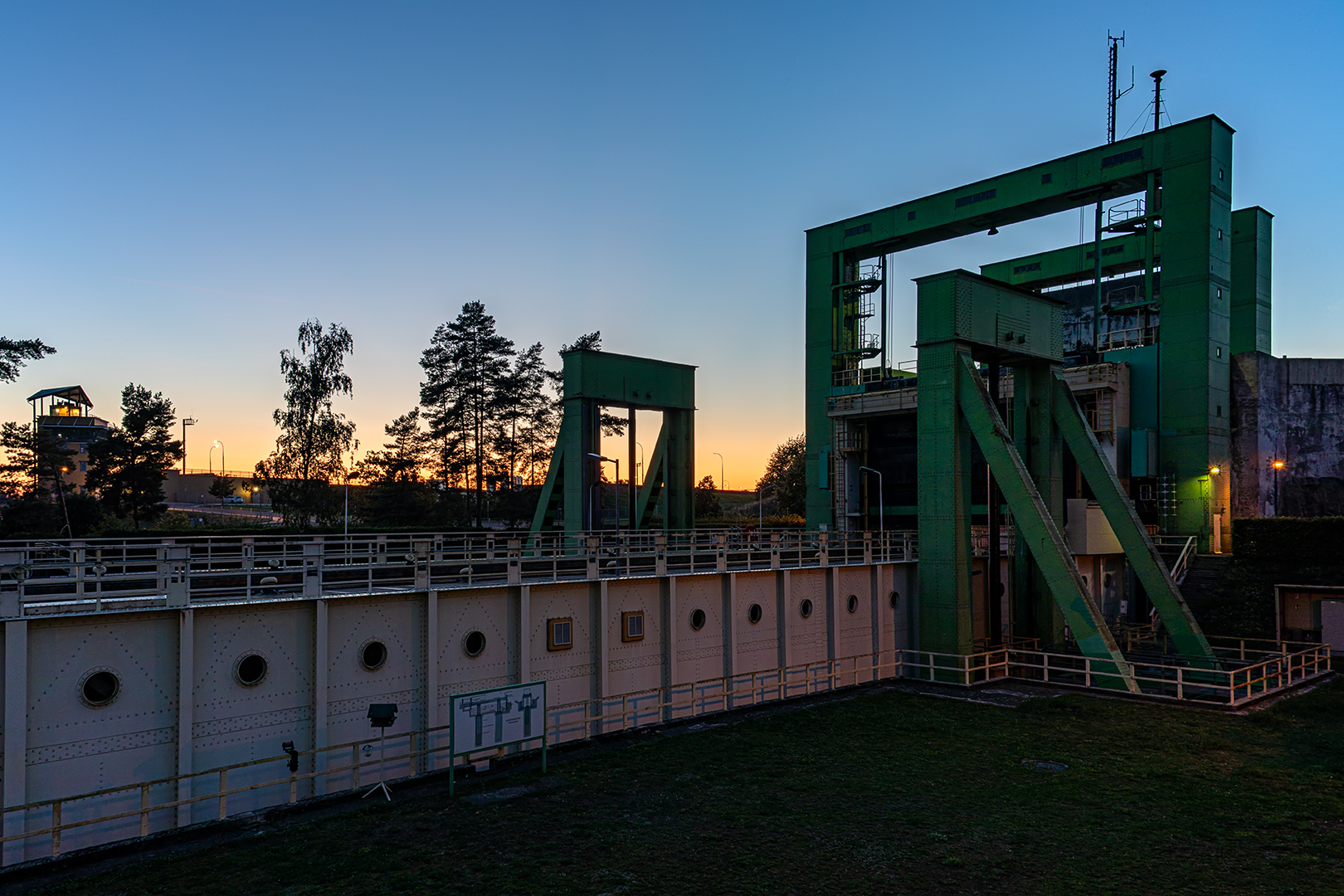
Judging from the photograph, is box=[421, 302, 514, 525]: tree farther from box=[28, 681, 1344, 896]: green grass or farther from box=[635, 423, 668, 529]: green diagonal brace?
box=[28, 681, 1344, 896]: green grass

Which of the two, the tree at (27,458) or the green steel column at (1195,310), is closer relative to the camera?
the green steel column at (1195,310)

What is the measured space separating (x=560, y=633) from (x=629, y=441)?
1297cm

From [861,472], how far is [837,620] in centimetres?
1996

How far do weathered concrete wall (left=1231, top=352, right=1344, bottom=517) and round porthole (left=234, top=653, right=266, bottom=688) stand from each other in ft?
138

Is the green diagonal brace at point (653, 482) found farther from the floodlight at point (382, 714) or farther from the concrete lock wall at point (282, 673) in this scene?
the floodlight at point (382, 714)

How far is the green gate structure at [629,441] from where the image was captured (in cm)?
3312

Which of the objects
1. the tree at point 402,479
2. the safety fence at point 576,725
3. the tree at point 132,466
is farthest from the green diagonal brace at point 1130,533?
the tree at point 132,466

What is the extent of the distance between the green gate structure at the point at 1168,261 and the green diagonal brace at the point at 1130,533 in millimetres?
9540

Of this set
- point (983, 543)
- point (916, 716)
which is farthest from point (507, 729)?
point (983, 543)

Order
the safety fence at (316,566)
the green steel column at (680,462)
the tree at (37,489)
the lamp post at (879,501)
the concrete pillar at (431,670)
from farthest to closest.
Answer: the tree at (37,489) < the lamp post at (879,501) < the green steel column at (680,462) < the concrete pillar at (431,670) < the safety fence at (316,566)

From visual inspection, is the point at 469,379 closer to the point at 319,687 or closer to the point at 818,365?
the point at 818,365


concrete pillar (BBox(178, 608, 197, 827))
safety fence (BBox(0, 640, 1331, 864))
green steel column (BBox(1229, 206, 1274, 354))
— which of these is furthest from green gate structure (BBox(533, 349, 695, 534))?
green steel column (BBox(1229, 206, 1274, 354))

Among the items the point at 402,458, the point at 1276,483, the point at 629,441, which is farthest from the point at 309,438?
the point at 1276,483

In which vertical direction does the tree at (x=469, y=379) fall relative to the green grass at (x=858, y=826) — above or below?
above
